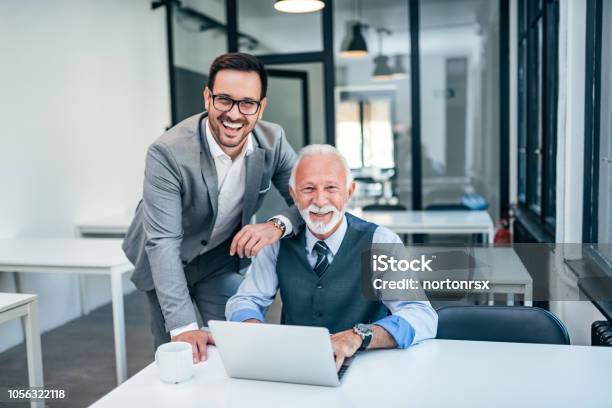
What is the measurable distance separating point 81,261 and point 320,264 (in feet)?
6.20

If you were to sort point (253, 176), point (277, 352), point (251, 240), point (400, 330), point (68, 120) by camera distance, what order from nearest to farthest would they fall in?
point (277, 352), point (400, 330), point (251, 240), point (253, 176), point (68, 120)

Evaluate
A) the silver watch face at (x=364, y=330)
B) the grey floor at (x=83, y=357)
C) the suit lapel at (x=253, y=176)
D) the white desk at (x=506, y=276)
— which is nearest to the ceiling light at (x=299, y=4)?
the white desk at (x=506, y=276)

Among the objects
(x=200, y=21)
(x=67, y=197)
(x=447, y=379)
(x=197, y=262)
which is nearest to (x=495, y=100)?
(x=200, y=21)

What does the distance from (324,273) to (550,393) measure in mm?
738

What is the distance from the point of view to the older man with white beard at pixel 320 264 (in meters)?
1.83

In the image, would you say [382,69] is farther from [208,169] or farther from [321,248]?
[321,248]

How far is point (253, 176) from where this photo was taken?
2.12 m

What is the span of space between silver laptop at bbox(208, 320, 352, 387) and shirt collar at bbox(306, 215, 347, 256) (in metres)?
→ 0.52

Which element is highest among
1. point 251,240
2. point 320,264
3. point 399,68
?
point 399,68

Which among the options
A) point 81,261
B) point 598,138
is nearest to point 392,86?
point 598,138

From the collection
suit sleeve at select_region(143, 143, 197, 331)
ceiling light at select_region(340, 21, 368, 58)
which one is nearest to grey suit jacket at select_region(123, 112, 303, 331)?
suit sleeve at select_region(143, 143, 197, 331)

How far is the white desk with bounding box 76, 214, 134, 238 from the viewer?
4.59 metres

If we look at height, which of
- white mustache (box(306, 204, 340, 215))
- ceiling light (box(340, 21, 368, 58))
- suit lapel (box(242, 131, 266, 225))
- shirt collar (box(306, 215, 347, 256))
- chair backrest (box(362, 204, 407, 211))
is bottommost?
chair backrest (box(362, 204, 407, 211))

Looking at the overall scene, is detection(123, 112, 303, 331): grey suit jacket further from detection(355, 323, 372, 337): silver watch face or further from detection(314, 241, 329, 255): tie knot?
detection(355, 323, 372, 337): silver watch face
